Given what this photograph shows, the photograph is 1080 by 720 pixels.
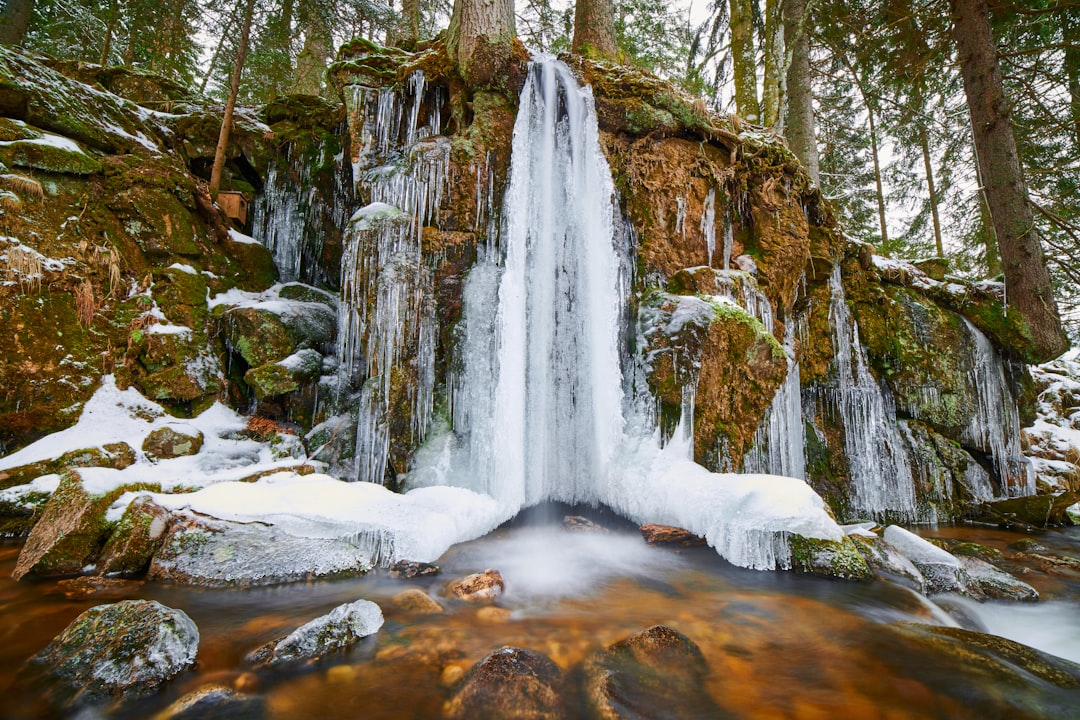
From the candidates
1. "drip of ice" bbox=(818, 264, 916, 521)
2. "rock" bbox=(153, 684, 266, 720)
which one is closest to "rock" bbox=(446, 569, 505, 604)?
"rock" bbox=(153, 684, 266, 720)

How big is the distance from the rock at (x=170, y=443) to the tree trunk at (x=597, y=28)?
9391mm

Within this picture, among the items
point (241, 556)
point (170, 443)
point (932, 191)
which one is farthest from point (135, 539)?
point (932, 191)

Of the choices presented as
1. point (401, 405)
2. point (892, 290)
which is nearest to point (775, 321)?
point (892, 290)

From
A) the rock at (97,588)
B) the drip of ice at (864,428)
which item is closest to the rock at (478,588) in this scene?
the rock at (97,588)

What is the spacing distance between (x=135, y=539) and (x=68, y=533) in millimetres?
552

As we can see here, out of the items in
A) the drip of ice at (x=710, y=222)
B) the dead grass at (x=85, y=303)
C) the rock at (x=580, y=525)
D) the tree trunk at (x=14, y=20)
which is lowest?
the rock at (x=580, y=525)

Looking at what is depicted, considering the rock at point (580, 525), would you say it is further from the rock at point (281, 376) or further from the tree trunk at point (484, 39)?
the tree trunk at point (484, 39)

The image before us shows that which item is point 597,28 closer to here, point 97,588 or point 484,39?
point 484,39

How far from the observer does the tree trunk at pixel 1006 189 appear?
795 centimetres

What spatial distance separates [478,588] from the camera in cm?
362

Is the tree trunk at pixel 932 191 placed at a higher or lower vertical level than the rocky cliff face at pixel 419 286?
higher

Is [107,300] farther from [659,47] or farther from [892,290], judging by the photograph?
[659,47]

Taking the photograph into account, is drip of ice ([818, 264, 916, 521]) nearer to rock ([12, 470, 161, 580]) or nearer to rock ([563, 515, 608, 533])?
rock ([563, 515, 608, 533])

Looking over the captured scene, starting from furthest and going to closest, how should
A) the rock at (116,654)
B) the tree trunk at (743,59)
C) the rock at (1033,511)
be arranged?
the tree trunk at (743,59), the rock at (1033,511), the rock at (116,654)
